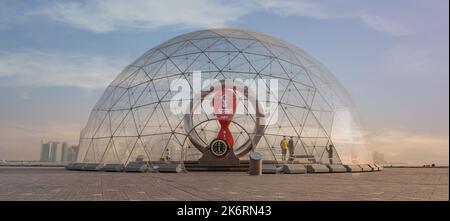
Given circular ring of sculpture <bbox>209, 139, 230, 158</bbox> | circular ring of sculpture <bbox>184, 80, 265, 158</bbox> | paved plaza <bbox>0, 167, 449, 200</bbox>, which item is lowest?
paved plaza <bbox>0, 167, 449, 200</bbox>

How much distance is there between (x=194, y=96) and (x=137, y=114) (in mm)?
4365

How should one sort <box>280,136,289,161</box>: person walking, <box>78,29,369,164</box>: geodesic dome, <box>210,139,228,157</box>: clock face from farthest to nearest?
1. <box>78,29,369,164</box>: geodesic dome
2. <box>280,136,289,161</box>: person walking
3. <box>210,139,228,157</box>: clock face

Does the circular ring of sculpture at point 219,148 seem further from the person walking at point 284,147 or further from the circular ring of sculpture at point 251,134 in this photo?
the person walking at point 284,147

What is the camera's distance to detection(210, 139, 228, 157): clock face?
85.5 ft

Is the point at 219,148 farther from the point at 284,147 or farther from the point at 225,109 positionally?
the point at 284,147

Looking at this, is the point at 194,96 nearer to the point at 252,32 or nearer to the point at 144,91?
the point at 144,91

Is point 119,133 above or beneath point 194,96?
beneath

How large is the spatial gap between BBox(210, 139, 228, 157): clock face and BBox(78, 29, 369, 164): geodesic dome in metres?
1.33

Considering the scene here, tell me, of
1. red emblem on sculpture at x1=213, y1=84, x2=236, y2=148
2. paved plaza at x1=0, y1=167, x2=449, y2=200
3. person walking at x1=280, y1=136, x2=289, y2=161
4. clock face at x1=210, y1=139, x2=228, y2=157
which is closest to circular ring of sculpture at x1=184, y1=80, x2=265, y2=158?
red emblem on sculpture at x1=213, y1=84, x2=236, y2=148

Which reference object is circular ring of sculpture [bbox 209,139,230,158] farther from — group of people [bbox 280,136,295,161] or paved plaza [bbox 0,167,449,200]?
paved plaza [bbox 0,167,449,200]

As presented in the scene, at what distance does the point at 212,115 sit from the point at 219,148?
3.02 meters

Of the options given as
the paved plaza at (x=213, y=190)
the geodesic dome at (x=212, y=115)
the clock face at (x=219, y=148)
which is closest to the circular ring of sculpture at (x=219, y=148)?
the clock face at (x=219, y=148)
